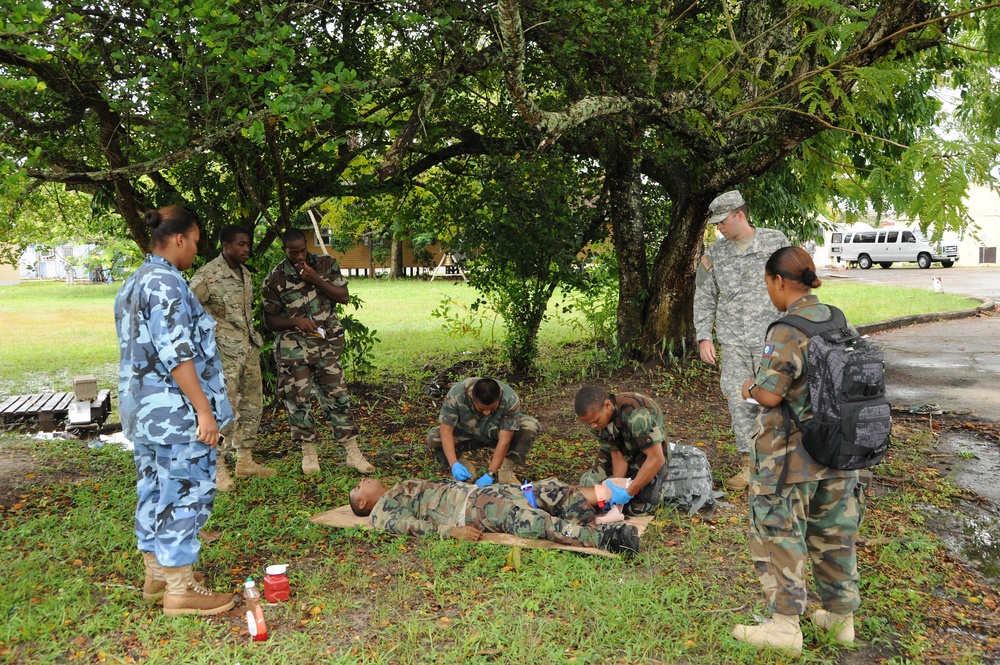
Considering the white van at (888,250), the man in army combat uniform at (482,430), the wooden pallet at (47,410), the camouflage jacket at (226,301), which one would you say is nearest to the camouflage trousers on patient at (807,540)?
the man in army combat uniform at (482,430)

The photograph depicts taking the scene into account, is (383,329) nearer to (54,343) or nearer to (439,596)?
(54,343)

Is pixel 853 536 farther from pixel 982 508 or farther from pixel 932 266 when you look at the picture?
pixel 932 266

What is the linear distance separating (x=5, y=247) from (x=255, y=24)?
6196mm

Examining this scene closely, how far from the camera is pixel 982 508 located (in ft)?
17.7

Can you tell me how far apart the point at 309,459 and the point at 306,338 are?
1.01 m

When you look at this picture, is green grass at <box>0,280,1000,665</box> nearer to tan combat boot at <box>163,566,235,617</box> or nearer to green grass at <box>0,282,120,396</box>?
tan combat boot at <box>163,566,235,617</box>

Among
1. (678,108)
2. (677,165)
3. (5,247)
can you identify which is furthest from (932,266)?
(5,247)

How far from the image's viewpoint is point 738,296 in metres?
5.52

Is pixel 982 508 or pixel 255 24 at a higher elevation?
pixel 255 24

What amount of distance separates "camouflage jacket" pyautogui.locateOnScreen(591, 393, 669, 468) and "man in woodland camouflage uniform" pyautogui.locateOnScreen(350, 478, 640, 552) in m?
0.43

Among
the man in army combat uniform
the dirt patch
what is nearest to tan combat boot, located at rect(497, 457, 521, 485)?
the man in army combat uniform

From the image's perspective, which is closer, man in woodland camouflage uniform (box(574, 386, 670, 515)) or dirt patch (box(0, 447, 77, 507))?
man in woodland camouflage uniform (box(574, 386, 670, 515))

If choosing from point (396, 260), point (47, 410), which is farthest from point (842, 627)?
point (396, 260)

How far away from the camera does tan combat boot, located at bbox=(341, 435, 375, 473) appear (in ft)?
21.2
